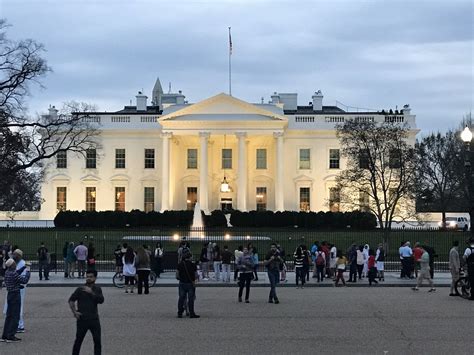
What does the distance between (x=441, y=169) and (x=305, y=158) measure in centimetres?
1354

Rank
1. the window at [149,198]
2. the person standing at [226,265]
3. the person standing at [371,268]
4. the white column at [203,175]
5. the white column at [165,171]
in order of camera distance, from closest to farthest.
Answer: the person standing at [371,268], the person standing at [226,265], the white column at [203,175], the white column at [165,171], the window at [149,198]

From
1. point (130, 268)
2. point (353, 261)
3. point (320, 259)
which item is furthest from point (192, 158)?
point (130, 268)

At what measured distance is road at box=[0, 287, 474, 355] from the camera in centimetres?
1273

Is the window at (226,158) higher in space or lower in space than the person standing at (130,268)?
higher

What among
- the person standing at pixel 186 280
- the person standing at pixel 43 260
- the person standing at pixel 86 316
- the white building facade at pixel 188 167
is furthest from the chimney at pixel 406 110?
the person standing at pixel 86 316

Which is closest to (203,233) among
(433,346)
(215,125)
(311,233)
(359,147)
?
(311,233)

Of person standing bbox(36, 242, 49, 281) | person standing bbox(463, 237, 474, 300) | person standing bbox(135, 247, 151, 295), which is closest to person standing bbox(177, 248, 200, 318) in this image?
person standing bbox(135, 247, 151, 295)

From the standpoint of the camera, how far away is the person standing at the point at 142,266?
2162 cm

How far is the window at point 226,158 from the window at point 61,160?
15752mm

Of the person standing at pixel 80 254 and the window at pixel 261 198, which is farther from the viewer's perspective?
the window at pixel 261 198

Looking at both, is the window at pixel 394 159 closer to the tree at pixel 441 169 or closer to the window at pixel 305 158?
the tree at pixel 441 169

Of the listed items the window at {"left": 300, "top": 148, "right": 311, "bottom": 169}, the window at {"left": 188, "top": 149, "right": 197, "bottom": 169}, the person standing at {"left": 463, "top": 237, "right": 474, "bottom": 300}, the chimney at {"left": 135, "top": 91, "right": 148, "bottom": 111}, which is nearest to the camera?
the person standing at {"left": 463, "top": 237, "right": 474, "bottom": 300}

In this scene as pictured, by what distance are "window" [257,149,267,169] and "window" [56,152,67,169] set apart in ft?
63.2

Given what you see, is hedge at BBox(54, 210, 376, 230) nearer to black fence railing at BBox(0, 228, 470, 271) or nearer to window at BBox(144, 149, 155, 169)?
black fence railing at BBox(0, 228, 470, 271)
